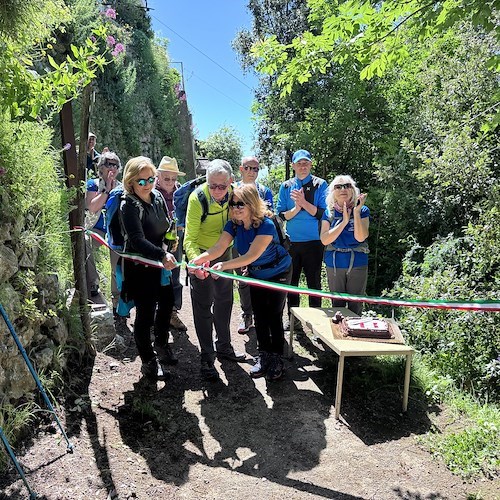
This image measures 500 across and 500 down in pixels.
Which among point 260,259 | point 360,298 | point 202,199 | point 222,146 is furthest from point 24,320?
point 222,146

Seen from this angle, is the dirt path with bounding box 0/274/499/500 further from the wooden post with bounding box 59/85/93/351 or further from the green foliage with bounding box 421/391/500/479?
the wooden post with bounding box 59/85/93/351

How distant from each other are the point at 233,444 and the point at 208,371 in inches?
36.2

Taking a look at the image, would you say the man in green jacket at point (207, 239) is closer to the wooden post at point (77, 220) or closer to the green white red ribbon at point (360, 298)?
the green white red ribbon at point (360, 298)

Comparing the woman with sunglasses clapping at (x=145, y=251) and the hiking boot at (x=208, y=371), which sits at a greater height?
the woman with sunglasses clapping at (x=145, y=251)

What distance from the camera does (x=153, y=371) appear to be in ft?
12.6

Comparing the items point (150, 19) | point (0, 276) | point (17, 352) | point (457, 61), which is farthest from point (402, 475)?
point (150, 19)

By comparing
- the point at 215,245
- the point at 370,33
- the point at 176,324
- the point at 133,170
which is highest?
the point at 370,33

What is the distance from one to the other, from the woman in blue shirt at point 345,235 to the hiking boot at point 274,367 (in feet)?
3.10

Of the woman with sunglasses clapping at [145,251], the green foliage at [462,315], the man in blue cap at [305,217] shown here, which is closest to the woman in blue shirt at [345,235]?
the man in blue cap at [305,217]

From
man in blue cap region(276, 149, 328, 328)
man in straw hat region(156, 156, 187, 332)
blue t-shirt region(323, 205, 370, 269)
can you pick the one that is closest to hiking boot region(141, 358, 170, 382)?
man in straw hat region(156, 156, 187, 332)

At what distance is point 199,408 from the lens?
3.56 meters

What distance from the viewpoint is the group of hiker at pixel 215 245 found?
11.7 feet

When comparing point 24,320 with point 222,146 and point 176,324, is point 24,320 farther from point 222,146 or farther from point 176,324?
point 222,146

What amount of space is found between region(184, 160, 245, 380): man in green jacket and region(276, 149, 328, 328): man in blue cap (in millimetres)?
1100
